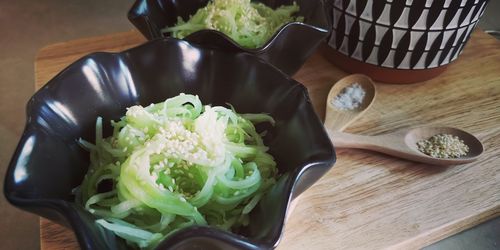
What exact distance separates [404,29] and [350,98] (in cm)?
15

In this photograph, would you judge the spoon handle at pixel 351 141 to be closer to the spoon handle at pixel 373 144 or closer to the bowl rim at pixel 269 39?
the spoon handle at pixel 373 144

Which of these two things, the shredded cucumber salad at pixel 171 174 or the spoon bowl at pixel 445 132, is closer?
the shredded cucumber salad at pixel 171 174

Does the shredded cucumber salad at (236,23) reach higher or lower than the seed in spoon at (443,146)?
higher

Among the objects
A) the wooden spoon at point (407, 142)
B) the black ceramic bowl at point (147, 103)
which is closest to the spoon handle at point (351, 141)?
the wooden spoon at point (407, 142)

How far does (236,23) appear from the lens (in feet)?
2.83

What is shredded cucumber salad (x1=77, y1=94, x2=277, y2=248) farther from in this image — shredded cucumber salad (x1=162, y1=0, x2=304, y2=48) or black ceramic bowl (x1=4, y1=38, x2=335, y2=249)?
shredded cucumber salad (x1=162, y1=0, x2=304, y2=48)

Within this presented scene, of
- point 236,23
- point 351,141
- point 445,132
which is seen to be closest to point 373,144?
point 351,141

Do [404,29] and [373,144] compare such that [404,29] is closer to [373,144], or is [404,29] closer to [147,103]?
[373,144]

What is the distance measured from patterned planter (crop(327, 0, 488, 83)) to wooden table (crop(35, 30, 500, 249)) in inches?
1.7

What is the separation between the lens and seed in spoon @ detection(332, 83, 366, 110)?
2.82ft

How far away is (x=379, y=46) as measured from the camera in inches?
34.6

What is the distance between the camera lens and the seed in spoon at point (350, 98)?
859 mm

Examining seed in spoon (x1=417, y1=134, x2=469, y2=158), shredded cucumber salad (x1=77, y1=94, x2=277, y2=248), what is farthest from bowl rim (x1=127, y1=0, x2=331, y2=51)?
seed in spoon (x1=417, y1=134, x2=469, y2=158)

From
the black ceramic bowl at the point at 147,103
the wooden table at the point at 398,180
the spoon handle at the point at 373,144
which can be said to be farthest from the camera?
the spoon handle at the point at 373,144
